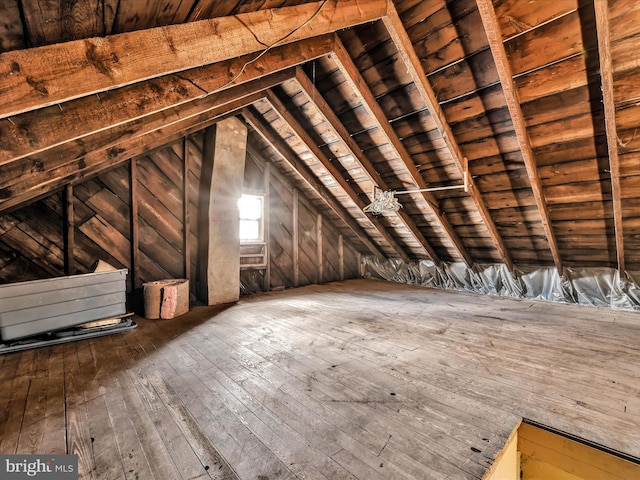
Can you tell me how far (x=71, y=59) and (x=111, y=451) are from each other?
1.68 meters

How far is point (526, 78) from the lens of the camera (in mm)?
2529

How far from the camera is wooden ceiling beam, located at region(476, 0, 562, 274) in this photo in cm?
200

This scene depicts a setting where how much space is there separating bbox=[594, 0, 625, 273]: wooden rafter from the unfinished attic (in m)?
0.02

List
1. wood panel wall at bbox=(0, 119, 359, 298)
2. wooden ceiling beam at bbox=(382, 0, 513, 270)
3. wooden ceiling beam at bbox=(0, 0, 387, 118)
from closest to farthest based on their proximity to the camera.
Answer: wooden ceiling beam at bbox=(0, 0, 387, 118) < wooden ceiling beam at bbox=(382, 0, 513, 270) < wood panel wall at bbox=(0, 119, 359, 298)

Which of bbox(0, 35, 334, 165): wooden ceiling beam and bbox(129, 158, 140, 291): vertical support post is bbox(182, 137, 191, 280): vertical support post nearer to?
bbox(129, 158, 140, 291): vertical support post

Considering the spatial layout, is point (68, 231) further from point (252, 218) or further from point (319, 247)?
point (319, 247)

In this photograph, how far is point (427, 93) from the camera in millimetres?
2699

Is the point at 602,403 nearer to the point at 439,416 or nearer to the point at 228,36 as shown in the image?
the point at 439,416

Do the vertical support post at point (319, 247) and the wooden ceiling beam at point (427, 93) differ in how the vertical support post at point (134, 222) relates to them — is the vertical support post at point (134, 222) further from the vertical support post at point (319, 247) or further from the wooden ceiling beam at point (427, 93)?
the wooden ceiling beam at point (427, 93)

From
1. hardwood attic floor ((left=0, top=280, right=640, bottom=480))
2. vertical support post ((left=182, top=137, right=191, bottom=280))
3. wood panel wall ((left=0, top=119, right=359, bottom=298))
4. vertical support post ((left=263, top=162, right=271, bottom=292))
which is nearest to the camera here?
hardwood attic floor ((left=0, top=280, right=640, bottom=480))

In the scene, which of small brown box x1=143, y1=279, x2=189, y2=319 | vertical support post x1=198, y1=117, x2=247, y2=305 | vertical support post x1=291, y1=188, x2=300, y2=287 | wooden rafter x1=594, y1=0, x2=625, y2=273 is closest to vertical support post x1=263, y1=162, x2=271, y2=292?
vertical support post x1=291, y1=188, x2=300, y2=287

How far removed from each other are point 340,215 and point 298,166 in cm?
124

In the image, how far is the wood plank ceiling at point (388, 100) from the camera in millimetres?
1197

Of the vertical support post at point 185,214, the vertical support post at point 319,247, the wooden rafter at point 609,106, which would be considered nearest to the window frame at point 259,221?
the vertical support post at point 185,214
